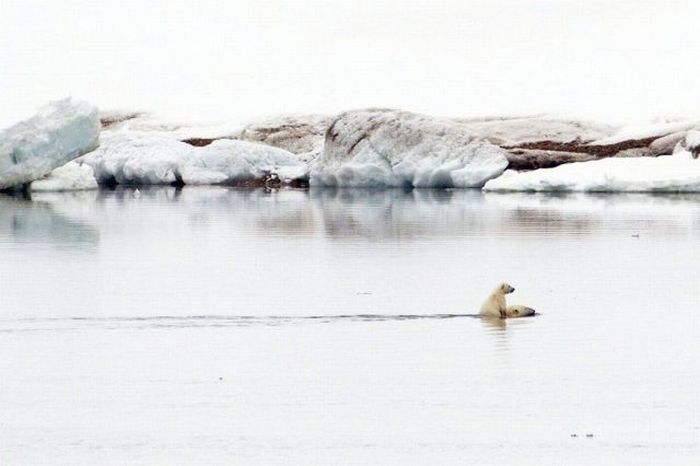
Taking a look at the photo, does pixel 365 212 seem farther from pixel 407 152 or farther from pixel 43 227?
pixel 407 152

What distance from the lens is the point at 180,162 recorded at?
4850 centimetres

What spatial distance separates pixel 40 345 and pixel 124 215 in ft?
61.9

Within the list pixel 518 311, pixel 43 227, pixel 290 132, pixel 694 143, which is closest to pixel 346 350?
pixel 518 311

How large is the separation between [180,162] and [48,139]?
38.8 feet

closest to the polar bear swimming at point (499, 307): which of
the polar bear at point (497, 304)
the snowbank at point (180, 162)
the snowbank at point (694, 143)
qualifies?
the polar bear at point (497, 304)

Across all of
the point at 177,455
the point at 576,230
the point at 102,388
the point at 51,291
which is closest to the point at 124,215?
the point at 576,230

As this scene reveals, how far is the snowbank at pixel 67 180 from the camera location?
137ft

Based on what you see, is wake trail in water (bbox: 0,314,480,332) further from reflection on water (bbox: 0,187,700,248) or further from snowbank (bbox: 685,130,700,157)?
snowbank (bbox: 685,130,700,157)

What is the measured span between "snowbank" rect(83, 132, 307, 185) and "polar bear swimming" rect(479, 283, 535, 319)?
113ft

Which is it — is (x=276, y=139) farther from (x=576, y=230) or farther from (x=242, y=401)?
(x=242, y=401)

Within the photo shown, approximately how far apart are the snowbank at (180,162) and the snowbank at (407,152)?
502 cm

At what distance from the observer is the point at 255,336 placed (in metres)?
12.8

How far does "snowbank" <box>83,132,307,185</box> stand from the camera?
48.0m

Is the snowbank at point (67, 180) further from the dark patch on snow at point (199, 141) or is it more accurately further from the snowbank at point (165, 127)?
the dark patch on snow at point (199, 141)
